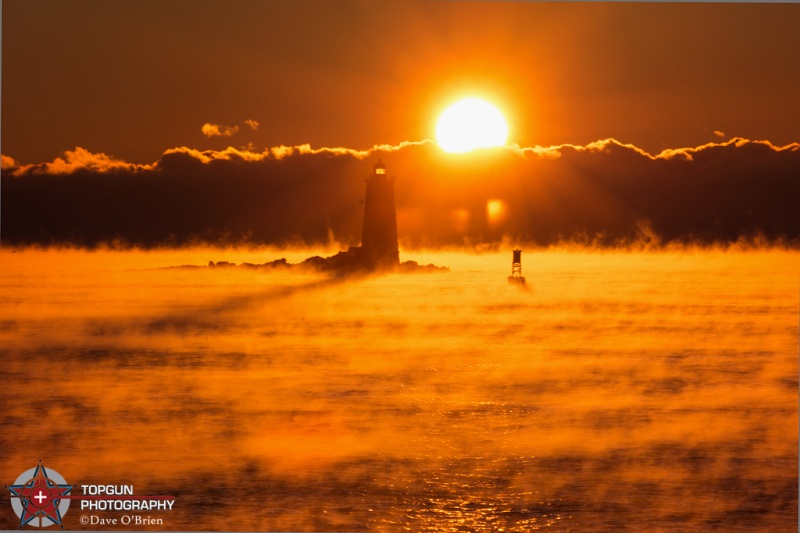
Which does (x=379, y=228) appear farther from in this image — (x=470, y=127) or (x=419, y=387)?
(x=419, y=387)

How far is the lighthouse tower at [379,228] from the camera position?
11633 millimetres

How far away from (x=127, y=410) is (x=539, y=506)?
4.41 m

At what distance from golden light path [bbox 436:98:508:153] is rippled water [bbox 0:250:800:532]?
1.30 metres

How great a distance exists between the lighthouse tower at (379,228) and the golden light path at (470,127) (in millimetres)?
1025

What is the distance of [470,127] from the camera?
1079 centimetres

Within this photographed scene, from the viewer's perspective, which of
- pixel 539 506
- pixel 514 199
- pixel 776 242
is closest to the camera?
pixel 539 506

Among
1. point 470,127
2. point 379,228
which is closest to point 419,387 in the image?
point 379,228

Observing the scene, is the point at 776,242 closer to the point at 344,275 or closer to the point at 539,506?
the point at 539,506

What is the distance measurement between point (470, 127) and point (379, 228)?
6.08 ft

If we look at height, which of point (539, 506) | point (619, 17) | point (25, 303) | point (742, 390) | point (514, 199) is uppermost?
point (619, 17)

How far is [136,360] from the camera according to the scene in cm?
1187

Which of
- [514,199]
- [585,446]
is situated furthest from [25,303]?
[585,446]

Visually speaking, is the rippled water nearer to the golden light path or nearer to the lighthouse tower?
the lighthouse tower

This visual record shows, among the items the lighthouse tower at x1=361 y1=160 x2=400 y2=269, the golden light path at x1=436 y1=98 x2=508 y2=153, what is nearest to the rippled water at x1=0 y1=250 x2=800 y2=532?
the lighthouse tower at x1=361 y1=160 x2=400 y2=269
